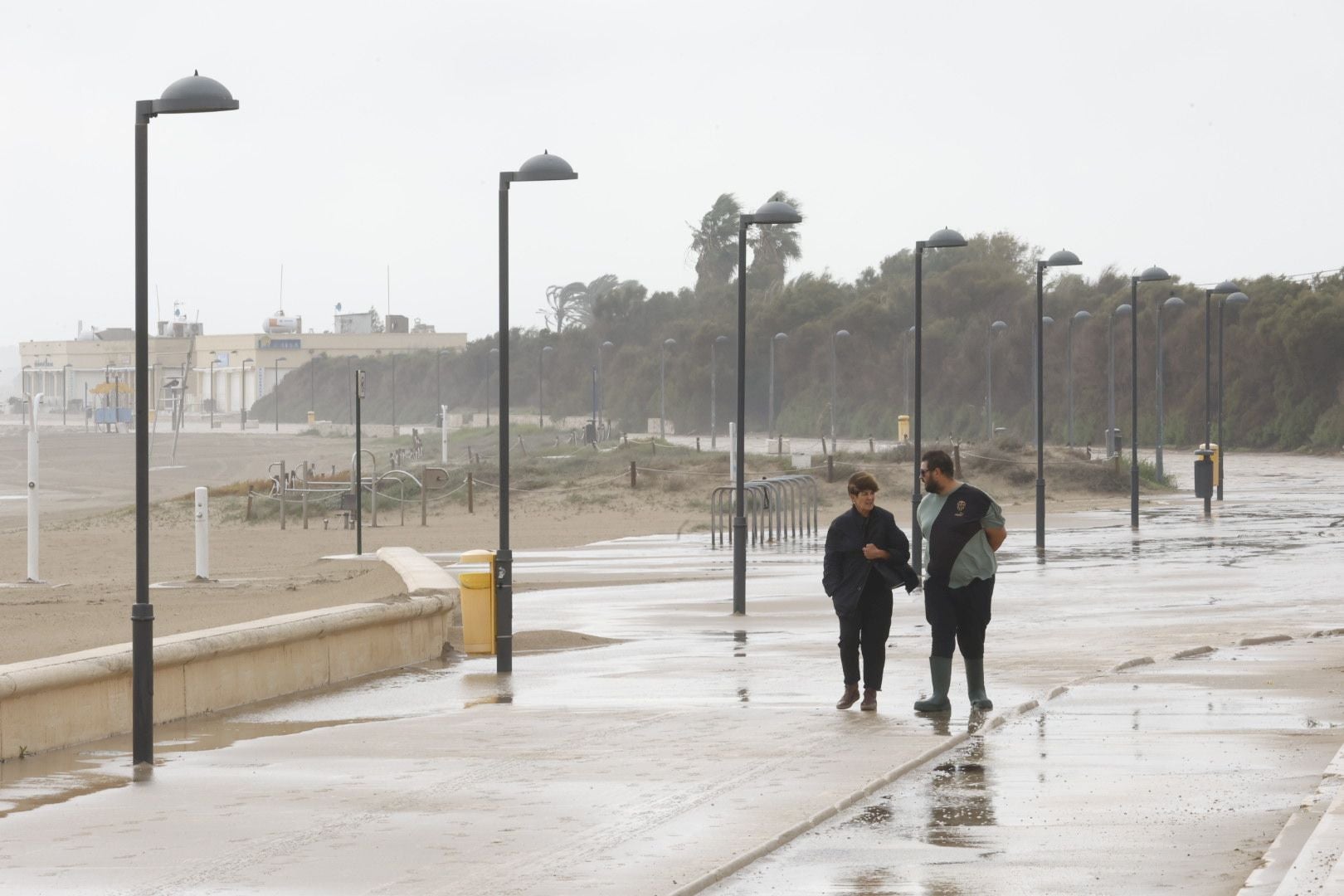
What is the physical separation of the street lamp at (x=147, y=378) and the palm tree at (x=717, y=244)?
410ft

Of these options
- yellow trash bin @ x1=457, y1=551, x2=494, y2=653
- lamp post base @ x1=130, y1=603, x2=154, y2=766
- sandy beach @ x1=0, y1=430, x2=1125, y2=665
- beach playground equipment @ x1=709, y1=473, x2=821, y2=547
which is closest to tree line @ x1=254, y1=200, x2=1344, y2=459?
sandy beach @ x1=0, y1=430, x2=1125, y2=665

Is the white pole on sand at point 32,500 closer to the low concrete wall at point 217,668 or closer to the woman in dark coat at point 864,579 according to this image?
the low concrete wall at point 217,668

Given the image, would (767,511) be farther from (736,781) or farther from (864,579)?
(736,781)

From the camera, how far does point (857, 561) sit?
39.8 ft

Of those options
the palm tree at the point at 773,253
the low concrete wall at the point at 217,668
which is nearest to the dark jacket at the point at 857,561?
the low concrete wall at the point at 217,668

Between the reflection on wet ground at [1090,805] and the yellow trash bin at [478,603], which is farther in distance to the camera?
the yellow trash bin at [478,603]

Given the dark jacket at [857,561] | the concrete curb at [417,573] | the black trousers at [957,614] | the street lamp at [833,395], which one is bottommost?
the concrete curb at [417,573]

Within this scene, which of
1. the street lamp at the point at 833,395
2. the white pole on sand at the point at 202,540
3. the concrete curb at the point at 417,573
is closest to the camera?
the concrete curb at the point at 417,573

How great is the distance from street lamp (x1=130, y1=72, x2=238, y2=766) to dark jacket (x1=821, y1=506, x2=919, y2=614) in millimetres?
4136

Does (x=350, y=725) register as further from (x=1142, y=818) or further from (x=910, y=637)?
(x=910, y=637)

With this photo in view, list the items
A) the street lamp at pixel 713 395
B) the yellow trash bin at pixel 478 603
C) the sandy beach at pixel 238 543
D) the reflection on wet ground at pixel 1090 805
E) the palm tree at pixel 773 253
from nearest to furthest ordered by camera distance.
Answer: the reflection on wet ground at pixel 1090 805 < the yellow trash bin at pixel 478 603 < the sandy beach at pixel 238 543 < the street lamp at pixel 713 395 < the palm tree at pixel 773 253

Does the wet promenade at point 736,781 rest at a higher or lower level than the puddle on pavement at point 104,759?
higher

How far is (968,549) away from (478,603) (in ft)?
19.3

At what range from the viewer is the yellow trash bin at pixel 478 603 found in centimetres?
1612
